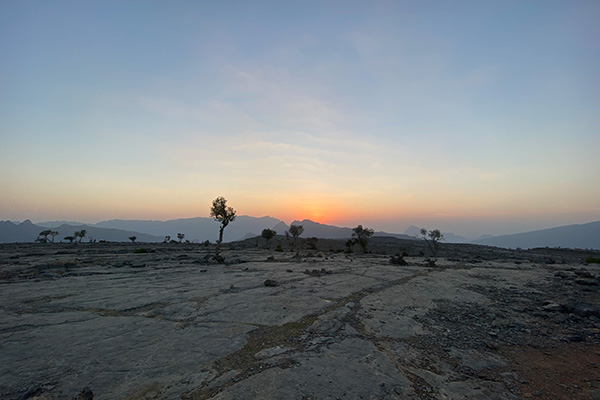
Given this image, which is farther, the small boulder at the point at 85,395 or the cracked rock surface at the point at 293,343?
the cracked rock surface at the point at 293,343

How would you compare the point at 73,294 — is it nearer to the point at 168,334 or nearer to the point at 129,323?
the point at 129,323

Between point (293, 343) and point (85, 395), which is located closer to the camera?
point (85, 395)

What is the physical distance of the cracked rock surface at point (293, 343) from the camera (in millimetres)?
4812

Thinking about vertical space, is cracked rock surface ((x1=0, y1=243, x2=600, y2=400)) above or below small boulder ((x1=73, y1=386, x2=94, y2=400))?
below

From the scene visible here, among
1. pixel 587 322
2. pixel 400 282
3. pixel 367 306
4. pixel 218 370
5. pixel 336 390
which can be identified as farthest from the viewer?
pixel 400 282

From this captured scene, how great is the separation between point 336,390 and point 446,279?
47.5ft

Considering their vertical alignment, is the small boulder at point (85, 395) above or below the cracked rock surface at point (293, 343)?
above

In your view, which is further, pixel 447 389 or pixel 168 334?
pixel 168 334

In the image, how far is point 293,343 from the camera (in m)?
6.59

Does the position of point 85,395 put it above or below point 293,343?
above

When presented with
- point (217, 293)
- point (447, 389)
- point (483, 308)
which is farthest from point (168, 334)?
point (483, 308)

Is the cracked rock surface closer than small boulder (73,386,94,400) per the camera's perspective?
No

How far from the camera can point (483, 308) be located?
10094 millimetres

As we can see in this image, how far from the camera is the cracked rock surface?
481 cm
